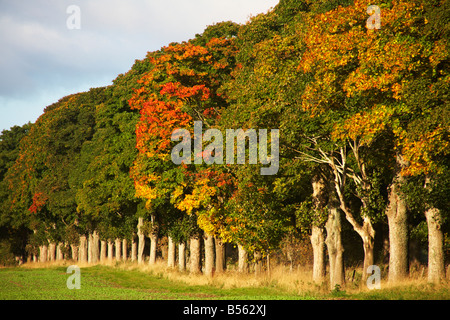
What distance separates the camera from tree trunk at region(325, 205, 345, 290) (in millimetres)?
24484

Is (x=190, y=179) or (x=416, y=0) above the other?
(x=416, y=0)

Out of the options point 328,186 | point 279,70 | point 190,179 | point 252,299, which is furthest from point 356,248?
point 252,299

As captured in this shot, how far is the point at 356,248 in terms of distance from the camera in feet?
114

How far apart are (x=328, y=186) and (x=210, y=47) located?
14912mm

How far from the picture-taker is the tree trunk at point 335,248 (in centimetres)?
2448

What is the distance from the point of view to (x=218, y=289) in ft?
92.2

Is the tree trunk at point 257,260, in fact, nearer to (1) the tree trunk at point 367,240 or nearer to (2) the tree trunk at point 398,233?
(1) the tree trunk at point 367,240

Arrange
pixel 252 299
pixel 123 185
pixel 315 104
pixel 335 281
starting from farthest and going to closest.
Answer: pixel 123 185 → pixel 335 281 → pixel 315 104 → pixel 252 299

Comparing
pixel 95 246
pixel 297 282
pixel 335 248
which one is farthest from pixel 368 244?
pixel 95 246

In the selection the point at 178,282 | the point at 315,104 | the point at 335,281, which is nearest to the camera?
the point at 315,104

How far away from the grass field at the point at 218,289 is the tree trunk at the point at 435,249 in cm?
115

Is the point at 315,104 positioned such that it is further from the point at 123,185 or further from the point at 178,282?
the point at 123,185

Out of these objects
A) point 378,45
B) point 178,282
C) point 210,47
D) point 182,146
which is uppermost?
point 210,47

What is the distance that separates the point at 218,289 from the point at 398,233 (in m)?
9.76
